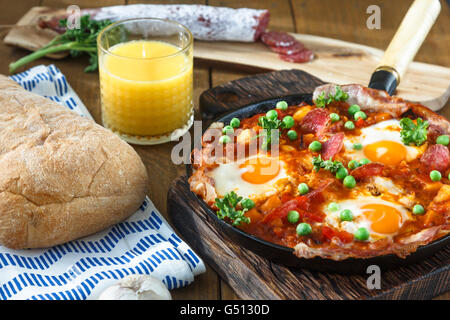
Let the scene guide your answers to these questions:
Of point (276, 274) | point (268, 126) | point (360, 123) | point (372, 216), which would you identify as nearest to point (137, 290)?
point (276, 274)

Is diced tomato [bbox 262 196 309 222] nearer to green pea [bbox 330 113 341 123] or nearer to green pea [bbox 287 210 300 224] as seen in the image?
green pea [bbox 287 210 300 224]

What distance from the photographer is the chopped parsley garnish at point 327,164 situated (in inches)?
130

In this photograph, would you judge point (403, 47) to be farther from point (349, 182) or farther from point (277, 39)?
point (349, 182)

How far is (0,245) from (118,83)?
4.30ft

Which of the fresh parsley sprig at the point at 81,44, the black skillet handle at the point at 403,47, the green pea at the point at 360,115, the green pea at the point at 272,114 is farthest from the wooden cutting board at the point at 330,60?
the green pea at the point at 272,114

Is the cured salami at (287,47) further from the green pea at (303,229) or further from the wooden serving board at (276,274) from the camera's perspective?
the green pea at (303,229)

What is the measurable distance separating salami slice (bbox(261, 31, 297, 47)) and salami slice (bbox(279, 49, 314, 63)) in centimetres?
11

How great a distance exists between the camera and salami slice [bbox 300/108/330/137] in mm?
3689

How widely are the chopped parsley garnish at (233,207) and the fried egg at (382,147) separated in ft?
2.51

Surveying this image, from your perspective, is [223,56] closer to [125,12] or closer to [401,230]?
[125,12]

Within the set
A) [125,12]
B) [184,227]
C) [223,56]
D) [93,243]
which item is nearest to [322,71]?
[223,56]

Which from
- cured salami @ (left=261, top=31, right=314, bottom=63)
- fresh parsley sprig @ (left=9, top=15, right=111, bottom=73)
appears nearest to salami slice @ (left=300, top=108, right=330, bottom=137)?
cured salami @ (left=261, top=31, right=314, bottom=63)

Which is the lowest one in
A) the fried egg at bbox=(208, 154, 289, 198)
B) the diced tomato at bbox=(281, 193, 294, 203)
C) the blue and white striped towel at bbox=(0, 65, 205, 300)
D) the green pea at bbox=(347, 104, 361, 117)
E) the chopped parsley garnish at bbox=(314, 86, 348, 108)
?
the blue and white striped towel at bbox=(0, 65, 205, 300)

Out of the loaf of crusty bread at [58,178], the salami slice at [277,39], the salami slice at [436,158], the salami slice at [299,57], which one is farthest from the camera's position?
the salami slice at [277,39]
